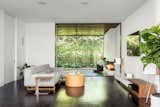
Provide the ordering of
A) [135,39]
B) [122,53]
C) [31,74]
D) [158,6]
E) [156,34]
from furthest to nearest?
[122,53], [135,39], [31,74], [158,6], [156,34]

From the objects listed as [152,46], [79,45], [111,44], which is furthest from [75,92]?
[111,44]

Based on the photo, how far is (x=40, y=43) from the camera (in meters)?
11.7

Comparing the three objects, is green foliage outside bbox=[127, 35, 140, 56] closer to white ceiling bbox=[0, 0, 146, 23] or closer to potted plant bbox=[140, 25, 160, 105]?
white ceiling bbox=[0, 0, 146, 23]

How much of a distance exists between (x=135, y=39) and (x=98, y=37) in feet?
23.7

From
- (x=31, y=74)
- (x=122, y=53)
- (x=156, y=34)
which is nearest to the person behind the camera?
(x=156, y=34)

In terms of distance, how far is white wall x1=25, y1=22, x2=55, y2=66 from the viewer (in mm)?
11578

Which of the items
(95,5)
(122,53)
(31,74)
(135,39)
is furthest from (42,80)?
(122,53)

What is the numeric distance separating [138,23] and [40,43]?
18.5 feet

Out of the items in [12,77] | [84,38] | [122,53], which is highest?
[84,38]

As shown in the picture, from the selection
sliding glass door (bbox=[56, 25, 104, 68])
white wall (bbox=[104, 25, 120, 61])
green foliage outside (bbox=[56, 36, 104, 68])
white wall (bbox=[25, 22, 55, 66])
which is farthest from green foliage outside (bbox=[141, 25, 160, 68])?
green foliage outside (bbox=[56, 36, 104, 68])

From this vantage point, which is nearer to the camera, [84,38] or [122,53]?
[122,53]

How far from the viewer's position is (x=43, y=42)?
11641 millimetres

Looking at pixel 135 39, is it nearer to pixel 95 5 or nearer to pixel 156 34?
pixel 95 5

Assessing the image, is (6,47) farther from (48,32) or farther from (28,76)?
(48,32)
